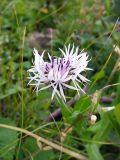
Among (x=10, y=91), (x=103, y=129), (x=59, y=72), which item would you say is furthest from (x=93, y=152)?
(x=10, y=91)

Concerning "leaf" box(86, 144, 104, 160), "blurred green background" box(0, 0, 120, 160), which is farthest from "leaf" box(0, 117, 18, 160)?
"leaf" box(86, 144, 104, 160)

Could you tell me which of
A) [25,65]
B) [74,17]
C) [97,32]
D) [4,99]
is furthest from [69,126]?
[74,17]

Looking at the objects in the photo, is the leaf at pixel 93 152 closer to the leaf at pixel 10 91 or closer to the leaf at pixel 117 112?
the leaf at pixel 117 112

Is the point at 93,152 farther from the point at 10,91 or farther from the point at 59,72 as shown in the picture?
the point at 10,91

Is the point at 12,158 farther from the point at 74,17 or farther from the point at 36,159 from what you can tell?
the point at 74,17

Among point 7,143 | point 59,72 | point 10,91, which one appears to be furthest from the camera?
point 10,91

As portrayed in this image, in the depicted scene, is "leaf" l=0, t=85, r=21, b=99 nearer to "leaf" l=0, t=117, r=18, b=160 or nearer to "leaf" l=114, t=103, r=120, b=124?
"leaf" l=0, t=117, r=18, b=160

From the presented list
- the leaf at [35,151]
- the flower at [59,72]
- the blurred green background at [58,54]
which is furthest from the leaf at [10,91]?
the flower at [59,72]

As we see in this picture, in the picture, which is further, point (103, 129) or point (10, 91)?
point (10, 91)

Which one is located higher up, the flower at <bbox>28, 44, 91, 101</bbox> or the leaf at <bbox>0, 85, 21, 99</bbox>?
the flower at <bbox>28, 44, 91, 101</bbox>
